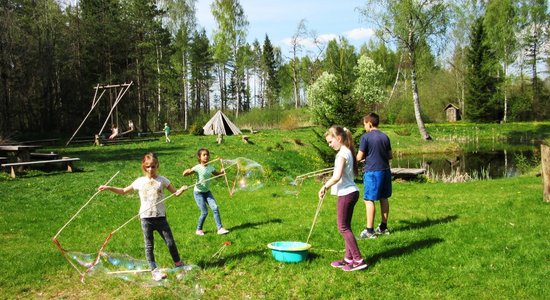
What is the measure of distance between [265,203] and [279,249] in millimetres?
6008

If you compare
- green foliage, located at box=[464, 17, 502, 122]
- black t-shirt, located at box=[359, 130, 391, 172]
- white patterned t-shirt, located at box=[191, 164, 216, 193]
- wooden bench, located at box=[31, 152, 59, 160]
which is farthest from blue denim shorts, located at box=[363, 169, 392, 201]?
green foliage, located at box=[464, 17, 502, 122]

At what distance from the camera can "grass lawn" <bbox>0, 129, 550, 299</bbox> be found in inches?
256

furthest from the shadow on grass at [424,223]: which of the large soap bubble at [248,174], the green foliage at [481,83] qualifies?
the green foliage at [481,83]

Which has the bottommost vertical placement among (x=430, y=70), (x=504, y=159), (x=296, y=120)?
(x=504, y=159)

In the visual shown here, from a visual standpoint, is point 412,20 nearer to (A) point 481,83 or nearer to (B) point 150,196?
(A) point 481,83

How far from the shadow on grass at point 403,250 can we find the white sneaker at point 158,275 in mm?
3363

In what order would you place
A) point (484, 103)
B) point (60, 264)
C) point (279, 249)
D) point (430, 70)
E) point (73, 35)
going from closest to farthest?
point (279, 249) < point (60, 264) < point (73, 35) < point (484, 103) < point (430, 70)

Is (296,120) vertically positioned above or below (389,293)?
above

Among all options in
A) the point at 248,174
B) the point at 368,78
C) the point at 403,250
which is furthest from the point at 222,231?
the point at 368,78

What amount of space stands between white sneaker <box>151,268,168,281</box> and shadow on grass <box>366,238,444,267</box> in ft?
11.0

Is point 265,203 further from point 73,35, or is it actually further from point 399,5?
point 73,35

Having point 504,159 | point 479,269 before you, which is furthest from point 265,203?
point 504,159

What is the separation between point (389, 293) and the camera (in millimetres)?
6145

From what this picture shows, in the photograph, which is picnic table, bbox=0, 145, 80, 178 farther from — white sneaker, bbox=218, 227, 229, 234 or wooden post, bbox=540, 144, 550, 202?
wooden post, bbox=540, 144, 550, 202
